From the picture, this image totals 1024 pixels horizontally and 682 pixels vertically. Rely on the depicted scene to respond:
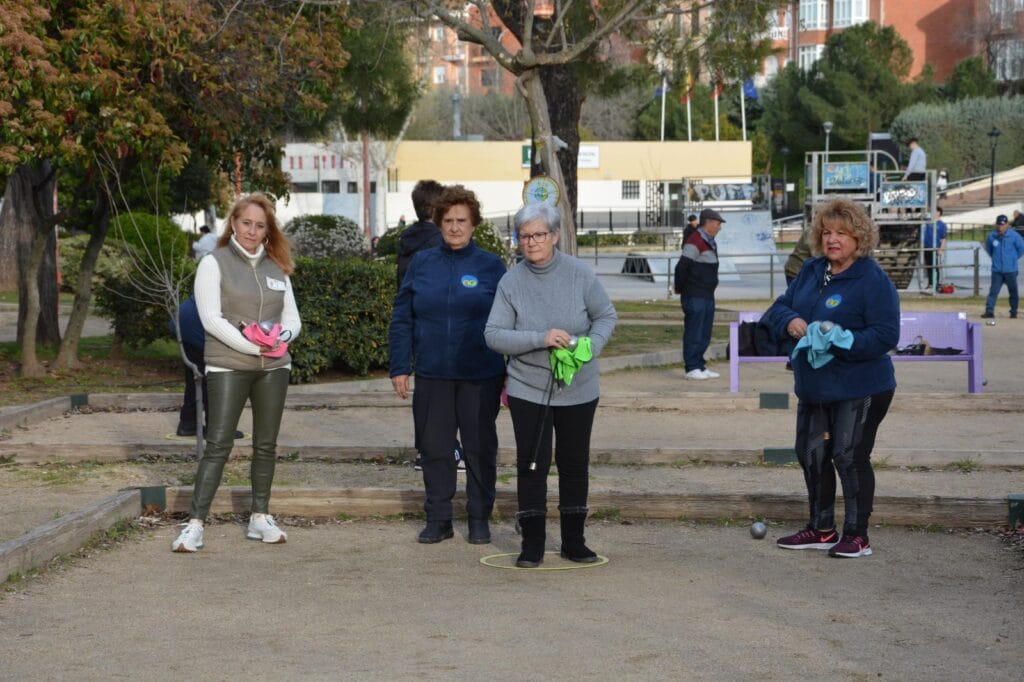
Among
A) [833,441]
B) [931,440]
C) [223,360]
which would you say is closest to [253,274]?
[223,360]

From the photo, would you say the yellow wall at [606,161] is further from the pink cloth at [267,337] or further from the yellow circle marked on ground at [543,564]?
the yellow circle marked on ground at [543,564]

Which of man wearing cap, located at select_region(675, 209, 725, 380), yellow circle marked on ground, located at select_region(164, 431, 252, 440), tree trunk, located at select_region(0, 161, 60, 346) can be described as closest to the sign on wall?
tree trunk, located at select_region(0, 161, 60, 346)

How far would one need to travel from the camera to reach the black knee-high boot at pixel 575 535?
6.76 m

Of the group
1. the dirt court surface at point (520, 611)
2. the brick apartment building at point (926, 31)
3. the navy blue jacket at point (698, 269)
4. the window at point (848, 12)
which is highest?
the window at point (848, 12)

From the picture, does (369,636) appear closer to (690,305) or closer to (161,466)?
(161,466)

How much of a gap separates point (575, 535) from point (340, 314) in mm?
6970

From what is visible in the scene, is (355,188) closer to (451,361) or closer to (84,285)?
(84,285)

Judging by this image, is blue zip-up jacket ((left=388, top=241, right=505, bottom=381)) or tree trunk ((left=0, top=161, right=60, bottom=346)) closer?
blue zip-up jacket ((left=388, top=241, right=505, bottom=381))

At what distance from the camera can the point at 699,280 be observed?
1371cm

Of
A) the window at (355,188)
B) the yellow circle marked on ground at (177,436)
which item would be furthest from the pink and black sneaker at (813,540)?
the window at (355,188)

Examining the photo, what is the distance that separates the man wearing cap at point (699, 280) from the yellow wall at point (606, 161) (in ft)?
163

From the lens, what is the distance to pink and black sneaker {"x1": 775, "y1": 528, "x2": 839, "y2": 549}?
7000mm

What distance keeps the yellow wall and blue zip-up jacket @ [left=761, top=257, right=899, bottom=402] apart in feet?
186

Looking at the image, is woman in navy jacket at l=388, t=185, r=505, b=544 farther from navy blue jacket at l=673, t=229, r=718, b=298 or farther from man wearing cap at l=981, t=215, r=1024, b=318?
man wearing cap at l=981, t=215, r=1024, b=318
